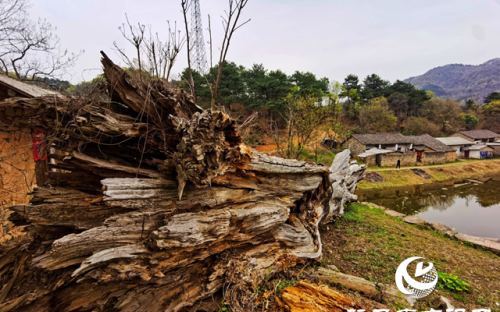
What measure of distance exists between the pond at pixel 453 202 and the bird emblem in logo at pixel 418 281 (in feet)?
24.4

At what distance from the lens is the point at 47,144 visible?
273 centimetres

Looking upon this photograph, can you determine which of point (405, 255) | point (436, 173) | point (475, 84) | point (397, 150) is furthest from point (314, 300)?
point (475, 84)

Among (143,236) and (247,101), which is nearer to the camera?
(143,236)

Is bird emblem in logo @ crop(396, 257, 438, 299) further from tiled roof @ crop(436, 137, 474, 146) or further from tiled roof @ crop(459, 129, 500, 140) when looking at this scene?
tiled roof @ crop(459, 129, 500, 140)

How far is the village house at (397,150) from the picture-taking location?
23156 millimetres

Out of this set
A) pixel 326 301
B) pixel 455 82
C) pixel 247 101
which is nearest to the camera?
pixel 326 301

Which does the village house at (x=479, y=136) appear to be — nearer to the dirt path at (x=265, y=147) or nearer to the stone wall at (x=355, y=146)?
the stone wall at (x=355, y=146)

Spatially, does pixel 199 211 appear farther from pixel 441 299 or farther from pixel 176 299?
pixel 441 299

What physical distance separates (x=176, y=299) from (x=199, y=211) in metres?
1.22

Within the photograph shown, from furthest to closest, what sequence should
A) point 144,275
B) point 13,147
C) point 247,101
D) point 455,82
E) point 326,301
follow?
point 455,82 < point 247,101 < point 13,147 < point 326,301 < point 144,275

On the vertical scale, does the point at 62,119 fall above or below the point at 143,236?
above

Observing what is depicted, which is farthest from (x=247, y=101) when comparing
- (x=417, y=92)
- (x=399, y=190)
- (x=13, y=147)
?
(x=417, y=92)

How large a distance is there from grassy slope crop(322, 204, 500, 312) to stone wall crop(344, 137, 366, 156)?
1954cm

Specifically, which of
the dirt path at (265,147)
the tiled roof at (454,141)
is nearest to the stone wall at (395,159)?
the tiled roof at (454,141)
